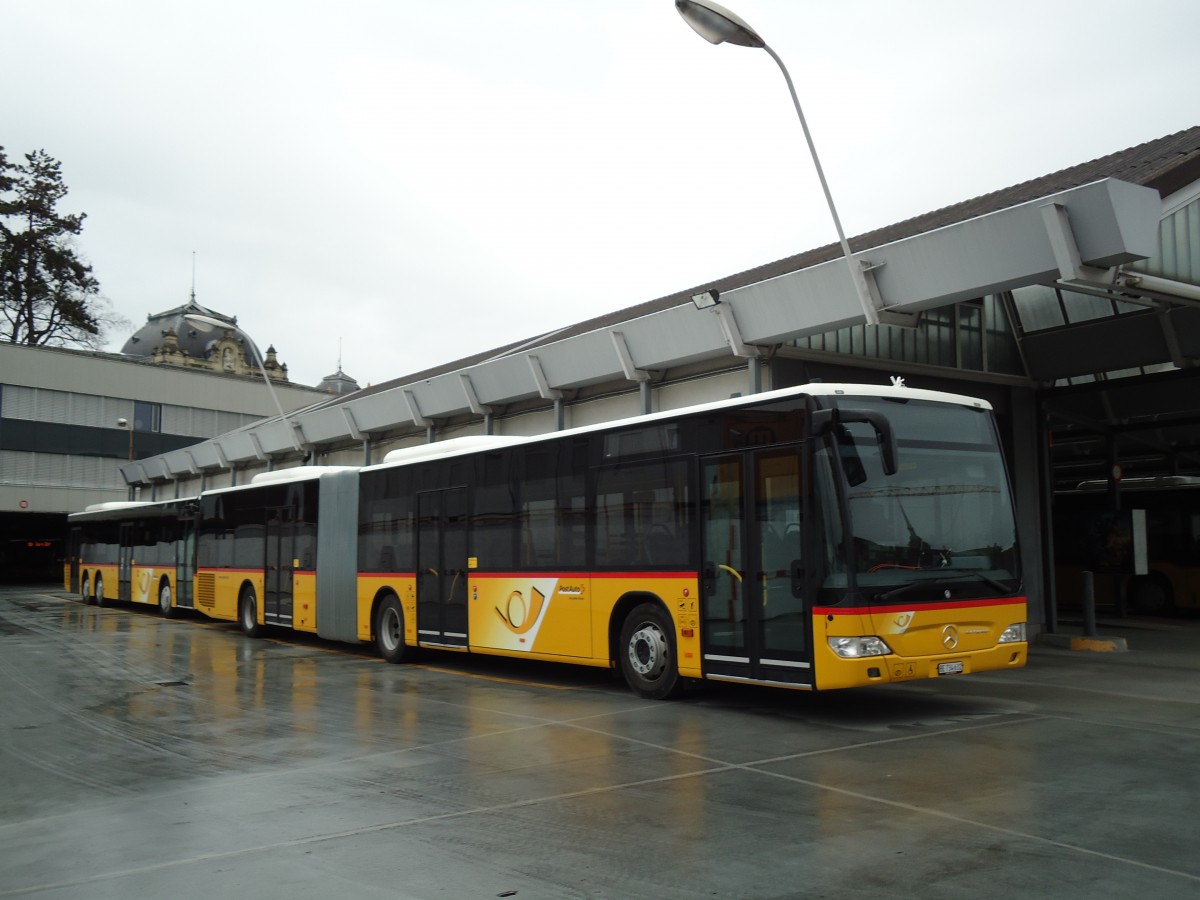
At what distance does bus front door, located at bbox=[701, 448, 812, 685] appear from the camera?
34.2 ft

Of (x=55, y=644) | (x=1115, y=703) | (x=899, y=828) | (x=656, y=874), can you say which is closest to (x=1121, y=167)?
(x=1115, y=703)

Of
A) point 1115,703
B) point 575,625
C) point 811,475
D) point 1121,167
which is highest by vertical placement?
point 1121,167

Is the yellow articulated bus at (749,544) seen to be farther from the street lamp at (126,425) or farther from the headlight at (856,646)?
the street lamp at (126,425)

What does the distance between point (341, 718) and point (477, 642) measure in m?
4.13

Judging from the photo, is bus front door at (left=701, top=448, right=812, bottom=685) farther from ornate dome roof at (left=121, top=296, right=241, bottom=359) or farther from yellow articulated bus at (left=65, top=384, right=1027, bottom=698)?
ornate dome roof at (left=121, top=296, right=241, bottom=359)

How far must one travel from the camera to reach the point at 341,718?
37.1 ft

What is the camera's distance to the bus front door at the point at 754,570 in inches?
410

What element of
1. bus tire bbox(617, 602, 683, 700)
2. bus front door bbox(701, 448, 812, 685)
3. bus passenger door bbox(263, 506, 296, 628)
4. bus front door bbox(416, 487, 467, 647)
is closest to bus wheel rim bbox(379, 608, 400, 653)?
bus front door bbox(416, 487, 467, 647)

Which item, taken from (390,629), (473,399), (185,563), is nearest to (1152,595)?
(473,399)

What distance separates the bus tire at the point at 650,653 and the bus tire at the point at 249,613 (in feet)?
41.8

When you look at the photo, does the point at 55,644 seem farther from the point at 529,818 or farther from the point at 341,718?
the point at 529,818

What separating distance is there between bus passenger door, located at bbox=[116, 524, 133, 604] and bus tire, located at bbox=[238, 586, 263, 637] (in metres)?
11.6

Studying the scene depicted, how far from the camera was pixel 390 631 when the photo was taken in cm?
1772

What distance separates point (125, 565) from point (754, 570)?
93.3 feet
